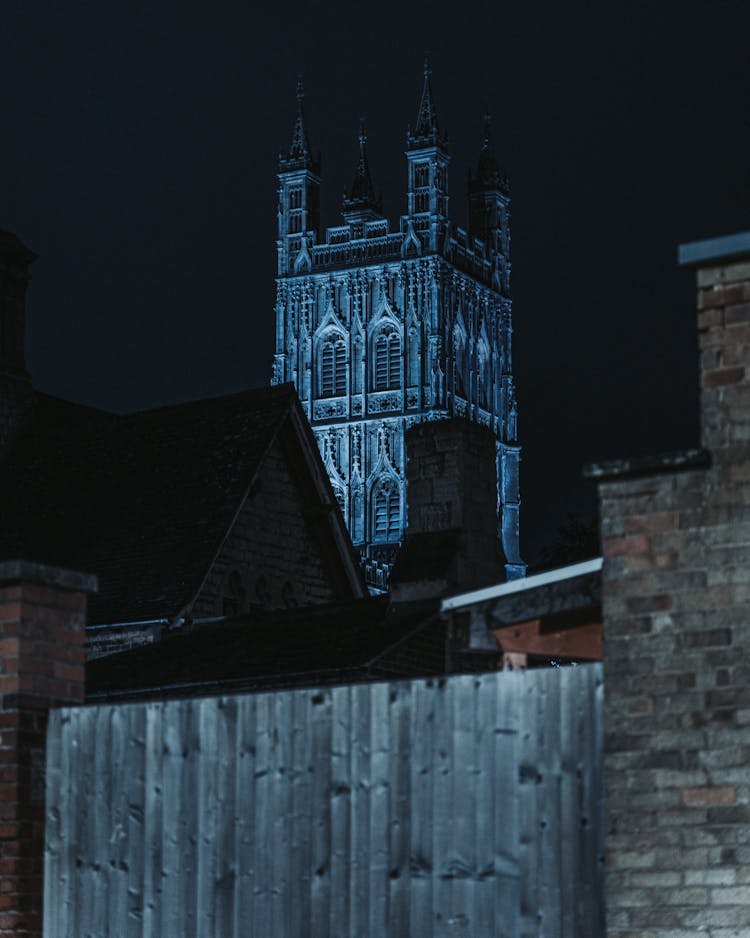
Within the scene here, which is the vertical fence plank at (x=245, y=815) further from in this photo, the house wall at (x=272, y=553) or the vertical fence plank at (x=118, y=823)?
the house wall at (x=272, y=553)

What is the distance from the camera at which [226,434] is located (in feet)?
99.9

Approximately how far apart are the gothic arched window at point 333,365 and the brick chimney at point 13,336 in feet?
246

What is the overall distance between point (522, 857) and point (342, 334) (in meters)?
104

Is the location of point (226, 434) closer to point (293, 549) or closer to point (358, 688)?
point (293, 549)

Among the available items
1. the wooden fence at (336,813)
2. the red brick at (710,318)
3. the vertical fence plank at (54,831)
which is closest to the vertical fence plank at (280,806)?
the wooden fence at (336,813)

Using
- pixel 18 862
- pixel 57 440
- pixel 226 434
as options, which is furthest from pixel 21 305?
pixel 18 862

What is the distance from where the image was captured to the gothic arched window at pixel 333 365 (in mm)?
111562

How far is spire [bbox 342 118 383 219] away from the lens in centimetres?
11369

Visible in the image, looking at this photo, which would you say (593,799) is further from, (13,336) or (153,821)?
(13,336)

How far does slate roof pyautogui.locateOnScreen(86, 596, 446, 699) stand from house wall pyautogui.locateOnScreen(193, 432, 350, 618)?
5221 mm

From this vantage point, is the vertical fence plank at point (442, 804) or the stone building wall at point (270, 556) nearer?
the vertical fence plank at point (442, 804)

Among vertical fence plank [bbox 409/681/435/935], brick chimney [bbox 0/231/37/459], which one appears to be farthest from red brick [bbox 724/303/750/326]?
brick chimney [bbox 0/231/37/459]

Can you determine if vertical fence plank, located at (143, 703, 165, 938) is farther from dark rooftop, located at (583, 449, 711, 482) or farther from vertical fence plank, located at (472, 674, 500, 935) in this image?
dark rooftop, located at (583, 449, 711, 482)

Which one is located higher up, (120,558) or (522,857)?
(120,558)
